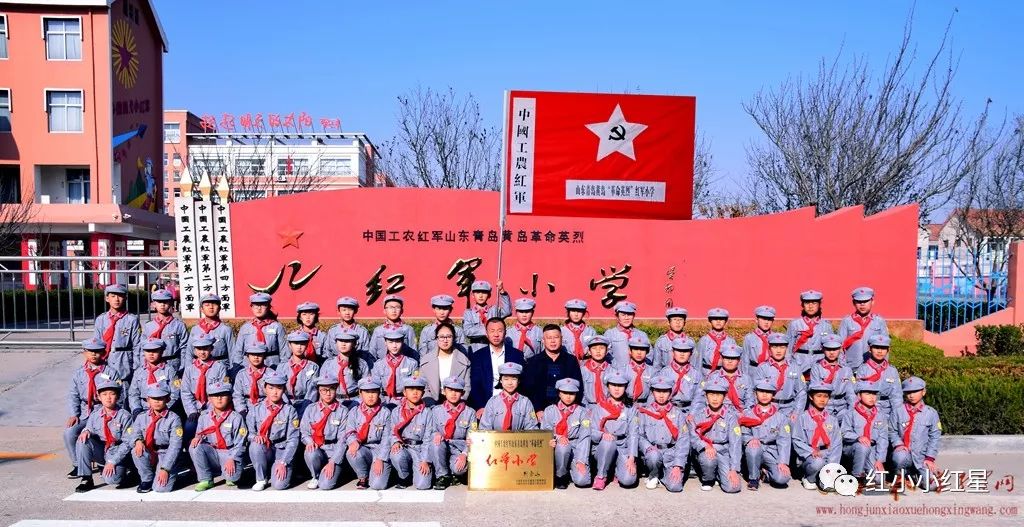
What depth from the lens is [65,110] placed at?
83.6ft

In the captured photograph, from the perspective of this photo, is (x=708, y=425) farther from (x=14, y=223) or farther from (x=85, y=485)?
(x=14, y=223)

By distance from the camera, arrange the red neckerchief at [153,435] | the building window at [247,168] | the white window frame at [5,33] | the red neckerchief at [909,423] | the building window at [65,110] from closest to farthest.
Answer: the red neckerchief at [153,435]
the red neckerchief at [909,423]
the white window frame at [5,33]
the building window at [65,110]
the building window at [247,168]

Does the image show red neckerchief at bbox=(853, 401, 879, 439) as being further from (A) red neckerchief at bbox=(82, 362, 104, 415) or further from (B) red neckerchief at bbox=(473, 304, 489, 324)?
(A) red neckerchief at bbox=(82, 362, 104, 415)

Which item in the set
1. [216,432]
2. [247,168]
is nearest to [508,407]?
[216,432]

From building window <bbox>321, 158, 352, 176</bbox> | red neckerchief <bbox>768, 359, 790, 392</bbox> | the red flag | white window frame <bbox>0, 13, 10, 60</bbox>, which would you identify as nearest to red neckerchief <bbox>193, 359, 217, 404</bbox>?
the red flag

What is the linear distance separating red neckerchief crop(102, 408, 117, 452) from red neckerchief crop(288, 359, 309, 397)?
59.4 inches

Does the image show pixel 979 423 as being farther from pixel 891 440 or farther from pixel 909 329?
pixel 909 329

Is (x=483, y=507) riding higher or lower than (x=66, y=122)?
lower

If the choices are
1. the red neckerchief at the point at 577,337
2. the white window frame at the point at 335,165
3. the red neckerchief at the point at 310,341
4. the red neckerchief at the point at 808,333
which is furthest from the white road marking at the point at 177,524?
the white window frame at the point at 335,165

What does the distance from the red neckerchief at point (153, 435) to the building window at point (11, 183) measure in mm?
23706

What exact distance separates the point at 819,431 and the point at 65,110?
26.6m

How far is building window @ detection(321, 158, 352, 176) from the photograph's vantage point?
60394 mm

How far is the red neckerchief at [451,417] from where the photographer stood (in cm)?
661

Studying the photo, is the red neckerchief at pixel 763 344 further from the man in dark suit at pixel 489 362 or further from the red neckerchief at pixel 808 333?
the man in dark suit at pixel 489 362
